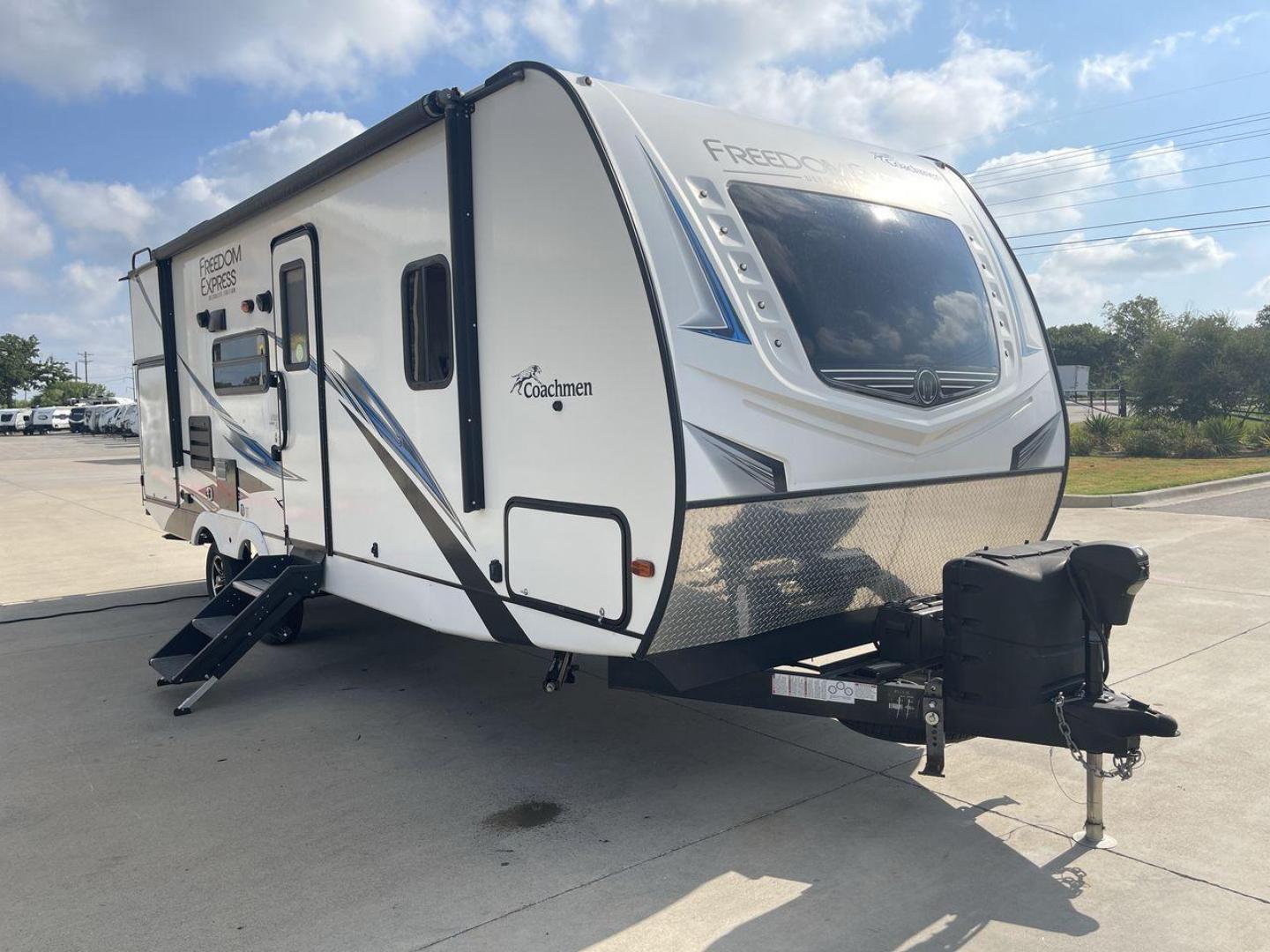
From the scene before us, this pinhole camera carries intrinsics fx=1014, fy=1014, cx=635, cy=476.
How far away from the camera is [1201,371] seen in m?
23.9

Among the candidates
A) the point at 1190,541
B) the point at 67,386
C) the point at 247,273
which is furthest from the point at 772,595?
the point at 67,386

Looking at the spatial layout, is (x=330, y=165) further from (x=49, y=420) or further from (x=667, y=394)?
(x=49, y=420)

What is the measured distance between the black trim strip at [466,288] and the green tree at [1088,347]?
86353 millimetres

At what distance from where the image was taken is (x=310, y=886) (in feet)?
12.2

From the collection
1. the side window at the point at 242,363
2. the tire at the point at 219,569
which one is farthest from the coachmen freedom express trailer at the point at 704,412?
the tire at the point at 219,569

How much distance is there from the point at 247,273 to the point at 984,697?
5.33m

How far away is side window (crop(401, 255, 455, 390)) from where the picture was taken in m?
4.72

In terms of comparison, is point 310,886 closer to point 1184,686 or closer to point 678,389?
point 678,389

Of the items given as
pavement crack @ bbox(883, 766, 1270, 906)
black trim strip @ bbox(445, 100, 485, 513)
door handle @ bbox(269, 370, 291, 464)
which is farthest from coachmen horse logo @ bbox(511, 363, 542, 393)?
door handle @ bbox(269, 370, 291, 464)

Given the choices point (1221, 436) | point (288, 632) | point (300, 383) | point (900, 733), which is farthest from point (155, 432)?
point (1221, 436)

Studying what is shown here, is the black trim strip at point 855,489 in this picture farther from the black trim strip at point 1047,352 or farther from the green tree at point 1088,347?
the green tree at point 1088,347

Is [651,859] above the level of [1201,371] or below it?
below

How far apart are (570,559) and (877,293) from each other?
67.5 inches

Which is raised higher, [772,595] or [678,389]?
[678,389]
